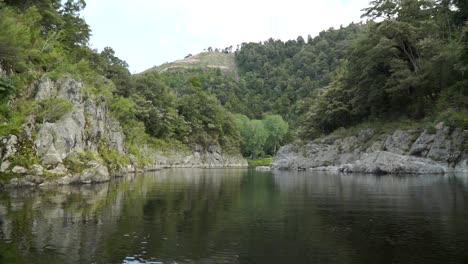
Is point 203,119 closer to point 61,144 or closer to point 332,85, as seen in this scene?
point 332,85

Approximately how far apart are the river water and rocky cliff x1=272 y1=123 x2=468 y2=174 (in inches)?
1067

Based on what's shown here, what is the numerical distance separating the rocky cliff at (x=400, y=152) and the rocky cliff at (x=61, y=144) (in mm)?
32801

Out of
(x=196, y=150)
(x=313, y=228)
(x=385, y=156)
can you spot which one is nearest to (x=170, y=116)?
(x=196, y=150)

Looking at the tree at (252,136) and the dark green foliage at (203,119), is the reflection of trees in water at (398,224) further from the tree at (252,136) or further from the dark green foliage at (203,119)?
the tree at (252,136)

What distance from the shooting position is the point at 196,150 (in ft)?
396

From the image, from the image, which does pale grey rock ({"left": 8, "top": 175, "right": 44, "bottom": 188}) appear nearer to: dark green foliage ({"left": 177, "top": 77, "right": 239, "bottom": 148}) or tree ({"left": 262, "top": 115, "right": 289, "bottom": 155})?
dark green foliage ({"left": 177, "top": 77, "right": 239, "bottom": 148})

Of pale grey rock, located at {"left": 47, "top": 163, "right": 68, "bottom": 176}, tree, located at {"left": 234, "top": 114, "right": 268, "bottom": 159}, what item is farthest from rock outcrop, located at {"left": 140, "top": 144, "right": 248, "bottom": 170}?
pale grey rock, located at {"left": 47, "top": 163, "right": 68, "bottom": 176}

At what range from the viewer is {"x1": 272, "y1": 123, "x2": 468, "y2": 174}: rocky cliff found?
50.1 metres

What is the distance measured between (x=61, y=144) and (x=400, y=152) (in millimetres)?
41419

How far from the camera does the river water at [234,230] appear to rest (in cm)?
1180

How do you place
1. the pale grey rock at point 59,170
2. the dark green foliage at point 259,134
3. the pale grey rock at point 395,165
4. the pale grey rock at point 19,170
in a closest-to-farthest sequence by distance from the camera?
the pale grey rock at point 19,170
the pale grey rock at point 59,170
the pale grey rock at point 395,165
the dark green foliage at point 259,134

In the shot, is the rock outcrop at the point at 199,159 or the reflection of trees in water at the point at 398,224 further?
the rock outcrop at the point at 199,159

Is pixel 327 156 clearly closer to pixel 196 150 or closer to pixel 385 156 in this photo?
pixel 385 156

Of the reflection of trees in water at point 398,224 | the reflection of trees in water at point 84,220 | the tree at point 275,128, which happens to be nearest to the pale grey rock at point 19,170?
the reflection of trees in water at point 84,220
